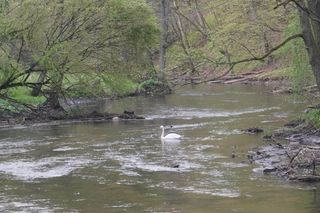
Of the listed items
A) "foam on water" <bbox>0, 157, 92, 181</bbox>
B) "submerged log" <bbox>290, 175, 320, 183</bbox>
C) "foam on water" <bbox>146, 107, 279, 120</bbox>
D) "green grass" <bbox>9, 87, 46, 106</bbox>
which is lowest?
"submerged log" <bbox>290, 175, 320, 183</bbox>

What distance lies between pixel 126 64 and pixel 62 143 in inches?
462

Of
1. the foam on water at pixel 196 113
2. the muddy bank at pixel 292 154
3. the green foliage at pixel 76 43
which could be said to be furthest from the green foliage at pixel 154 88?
the muddy bank at pixel 292 154

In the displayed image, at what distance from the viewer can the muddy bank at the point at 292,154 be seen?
1652 centimetres

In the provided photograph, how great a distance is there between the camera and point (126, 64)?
34969mm

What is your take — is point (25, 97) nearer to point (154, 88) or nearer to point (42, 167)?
point (154, 88)

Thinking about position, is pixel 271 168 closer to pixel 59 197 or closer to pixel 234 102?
pixel 59 197

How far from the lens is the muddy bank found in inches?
650

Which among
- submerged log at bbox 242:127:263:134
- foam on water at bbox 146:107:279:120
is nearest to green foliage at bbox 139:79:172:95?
foam on water at bbox 146:107:279:120

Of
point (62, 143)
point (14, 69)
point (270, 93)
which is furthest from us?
point (270, 93)

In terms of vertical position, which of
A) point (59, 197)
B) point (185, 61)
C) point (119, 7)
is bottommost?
point (59, 197)

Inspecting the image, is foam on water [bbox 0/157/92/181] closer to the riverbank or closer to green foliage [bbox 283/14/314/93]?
green foliage [bbox 283/14/314/93]

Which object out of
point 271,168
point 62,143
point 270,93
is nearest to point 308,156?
point 271,168

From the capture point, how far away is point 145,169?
1823 centimetres

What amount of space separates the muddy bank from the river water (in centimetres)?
48
